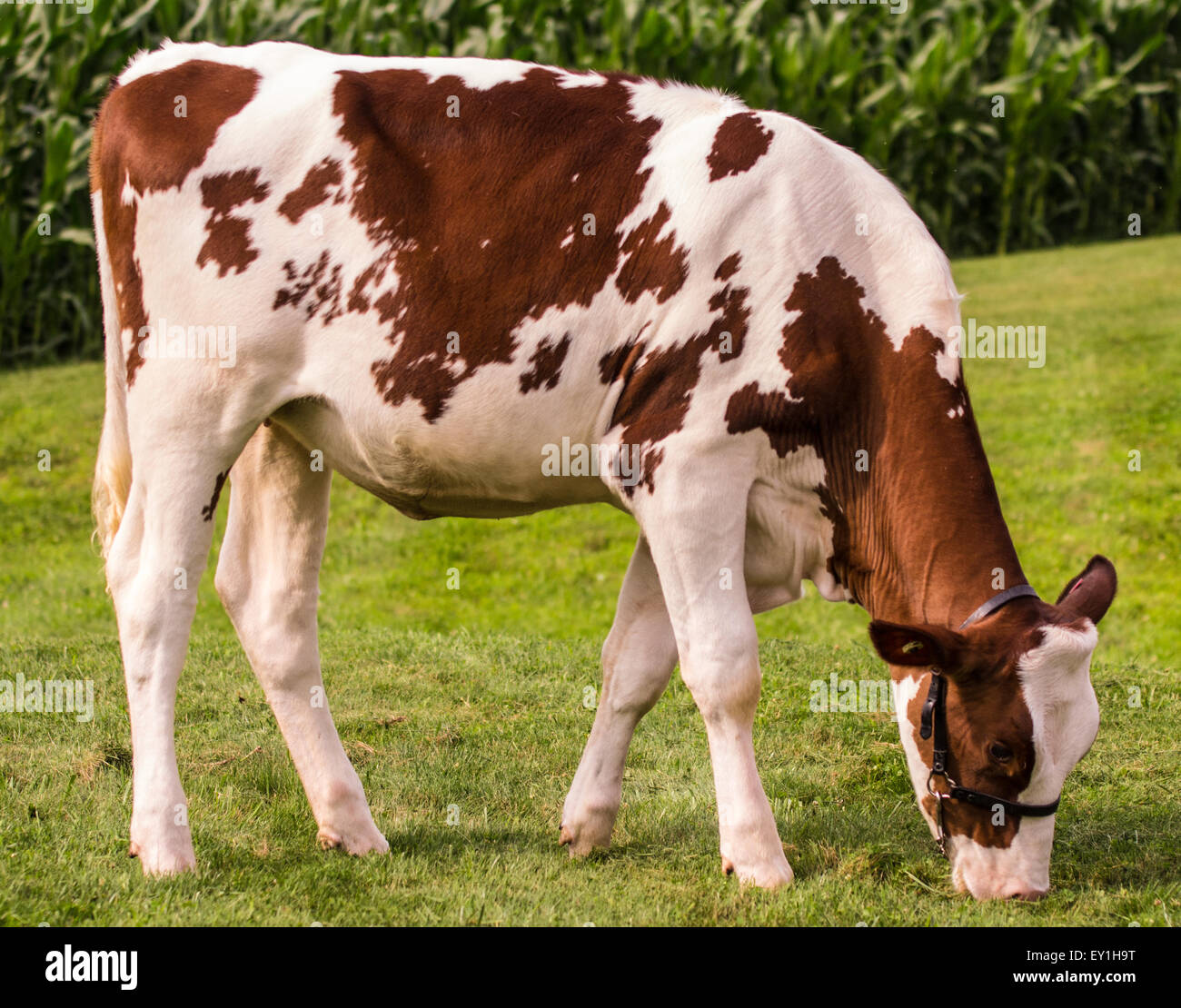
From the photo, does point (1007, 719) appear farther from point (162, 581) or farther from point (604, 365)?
point (162, 581)

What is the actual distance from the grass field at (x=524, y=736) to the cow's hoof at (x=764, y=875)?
6 cm

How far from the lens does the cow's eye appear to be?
446cm

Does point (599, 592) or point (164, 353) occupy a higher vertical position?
point (164, 353)

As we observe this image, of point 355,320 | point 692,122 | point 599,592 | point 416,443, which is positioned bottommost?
point 599,592

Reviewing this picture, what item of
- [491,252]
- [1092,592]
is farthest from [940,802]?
[491,252]

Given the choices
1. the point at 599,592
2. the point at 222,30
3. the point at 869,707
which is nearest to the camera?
the point at 869,707

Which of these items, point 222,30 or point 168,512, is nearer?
point 168,512

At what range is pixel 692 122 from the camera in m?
4.98

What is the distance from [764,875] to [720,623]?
817 mm

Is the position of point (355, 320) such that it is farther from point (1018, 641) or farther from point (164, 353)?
point (1018, 641)

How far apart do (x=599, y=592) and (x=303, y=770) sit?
545 cm

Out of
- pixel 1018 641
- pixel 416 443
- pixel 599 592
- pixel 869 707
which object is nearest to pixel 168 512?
pixel 416 443

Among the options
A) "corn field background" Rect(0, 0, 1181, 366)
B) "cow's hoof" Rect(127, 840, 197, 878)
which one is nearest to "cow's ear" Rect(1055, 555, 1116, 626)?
"cow's hoof" Rect(127, 840, 197, 878)

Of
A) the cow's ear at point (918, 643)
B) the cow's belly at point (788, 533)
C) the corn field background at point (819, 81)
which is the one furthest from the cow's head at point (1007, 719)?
the corn field background at point (819, 81)
